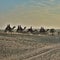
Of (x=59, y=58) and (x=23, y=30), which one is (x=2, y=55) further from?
(x=23, y=30)

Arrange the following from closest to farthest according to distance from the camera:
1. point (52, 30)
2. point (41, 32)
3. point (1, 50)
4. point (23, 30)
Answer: point (1, 50)
point (23, 30)
point (41, 32)
point (52, 30)

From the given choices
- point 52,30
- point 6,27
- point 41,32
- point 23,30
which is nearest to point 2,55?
point 6,27

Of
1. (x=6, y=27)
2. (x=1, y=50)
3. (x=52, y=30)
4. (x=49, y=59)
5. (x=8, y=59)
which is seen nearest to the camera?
(x=8, y=59)

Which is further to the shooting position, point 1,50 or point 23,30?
point 23,30

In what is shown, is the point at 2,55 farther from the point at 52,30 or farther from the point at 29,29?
the point at 52,30

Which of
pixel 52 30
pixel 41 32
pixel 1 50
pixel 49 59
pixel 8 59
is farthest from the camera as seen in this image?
pixel 52 30

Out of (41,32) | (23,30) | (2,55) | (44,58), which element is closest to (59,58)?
(44,58)

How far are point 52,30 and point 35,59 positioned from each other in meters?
74.5

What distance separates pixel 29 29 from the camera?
8688cm

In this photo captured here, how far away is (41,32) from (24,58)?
2575 inches

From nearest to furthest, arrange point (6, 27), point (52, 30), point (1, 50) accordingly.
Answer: point (1, 50)
point (6, 27)
point (52, 30)

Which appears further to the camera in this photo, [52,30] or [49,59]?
[52,30]

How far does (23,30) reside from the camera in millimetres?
85625

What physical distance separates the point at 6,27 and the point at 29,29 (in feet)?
35.5
